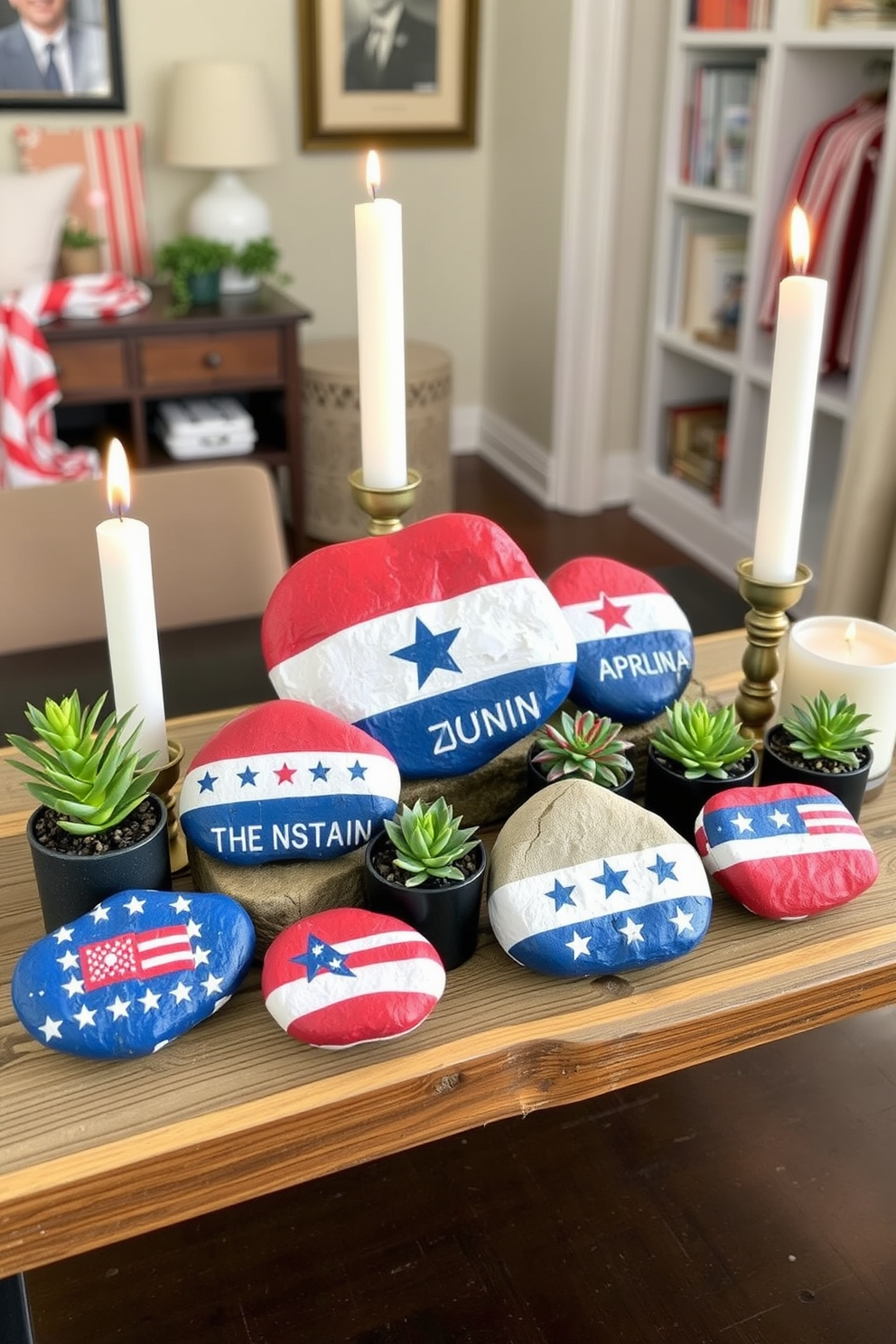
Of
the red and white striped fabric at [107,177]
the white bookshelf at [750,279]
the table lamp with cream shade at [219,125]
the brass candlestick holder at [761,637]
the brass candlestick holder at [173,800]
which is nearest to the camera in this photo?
the brass candlestick holder at [173,800]

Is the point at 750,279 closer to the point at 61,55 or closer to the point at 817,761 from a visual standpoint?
the point at 61,55

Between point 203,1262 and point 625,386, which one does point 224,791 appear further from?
point 625,386

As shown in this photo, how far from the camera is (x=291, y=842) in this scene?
30.2 inches

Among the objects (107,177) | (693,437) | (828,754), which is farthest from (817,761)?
(107,177)

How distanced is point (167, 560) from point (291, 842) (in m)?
0.82

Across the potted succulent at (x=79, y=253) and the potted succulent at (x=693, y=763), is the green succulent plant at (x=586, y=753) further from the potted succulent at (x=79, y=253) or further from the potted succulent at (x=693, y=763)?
the potted succulent at (x=79, y=253)

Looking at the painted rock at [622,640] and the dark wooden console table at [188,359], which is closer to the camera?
the painted rock at [622,640]

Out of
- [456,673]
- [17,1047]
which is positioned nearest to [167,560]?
[456,673]

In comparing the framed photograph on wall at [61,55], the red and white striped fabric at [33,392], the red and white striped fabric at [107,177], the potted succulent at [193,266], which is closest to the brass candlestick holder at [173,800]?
the red and white striped fabric at [33,392]

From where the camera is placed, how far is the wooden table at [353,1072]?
64 centimetres

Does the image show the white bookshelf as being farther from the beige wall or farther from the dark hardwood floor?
the dark hardwood floor

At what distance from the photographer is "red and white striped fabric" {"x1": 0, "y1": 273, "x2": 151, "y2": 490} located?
272 cm

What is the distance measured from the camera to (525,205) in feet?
11.5

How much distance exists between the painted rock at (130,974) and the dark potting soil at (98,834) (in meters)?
0.04
